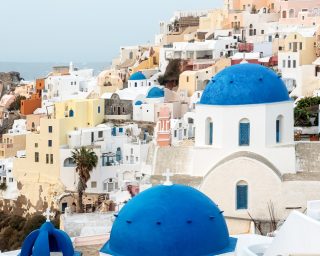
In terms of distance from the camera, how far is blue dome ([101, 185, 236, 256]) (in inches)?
525

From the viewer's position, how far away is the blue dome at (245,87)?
69.5 ft

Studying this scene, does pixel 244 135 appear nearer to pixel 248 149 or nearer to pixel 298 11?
pixel 248 149

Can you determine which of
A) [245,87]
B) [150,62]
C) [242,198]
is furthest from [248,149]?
[150,62]

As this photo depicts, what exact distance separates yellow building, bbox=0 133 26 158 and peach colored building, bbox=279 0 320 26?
2063 cm

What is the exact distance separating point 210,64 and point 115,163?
14158 millimetres

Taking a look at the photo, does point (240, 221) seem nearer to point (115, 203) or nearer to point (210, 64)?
point (115, 203)

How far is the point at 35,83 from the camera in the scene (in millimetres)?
57906

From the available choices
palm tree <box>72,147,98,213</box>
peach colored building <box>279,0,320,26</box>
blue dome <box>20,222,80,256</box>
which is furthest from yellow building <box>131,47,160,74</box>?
Answer: blue dome <box>20,222,80,256</box>

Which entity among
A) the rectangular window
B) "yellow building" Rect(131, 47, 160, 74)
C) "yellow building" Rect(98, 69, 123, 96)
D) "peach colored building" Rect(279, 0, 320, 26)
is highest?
"peach colored building" Rect(279, 0, 320, 26)

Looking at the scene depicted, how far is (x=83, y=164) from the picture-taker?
122 ft

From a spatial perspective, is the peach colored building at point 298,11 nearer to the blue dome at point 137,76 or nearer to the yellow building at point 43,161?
the blue dome at point 137,76

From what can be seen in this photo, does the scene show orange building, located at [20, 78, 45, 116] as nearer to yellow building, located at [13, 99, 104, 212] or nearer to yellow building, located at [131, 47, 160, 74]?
yellow building, located at [131, 47, 160, 74]

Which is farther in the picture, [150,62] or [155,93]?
[150,62]

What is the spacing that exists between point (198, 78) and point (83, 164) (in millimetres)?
13010
